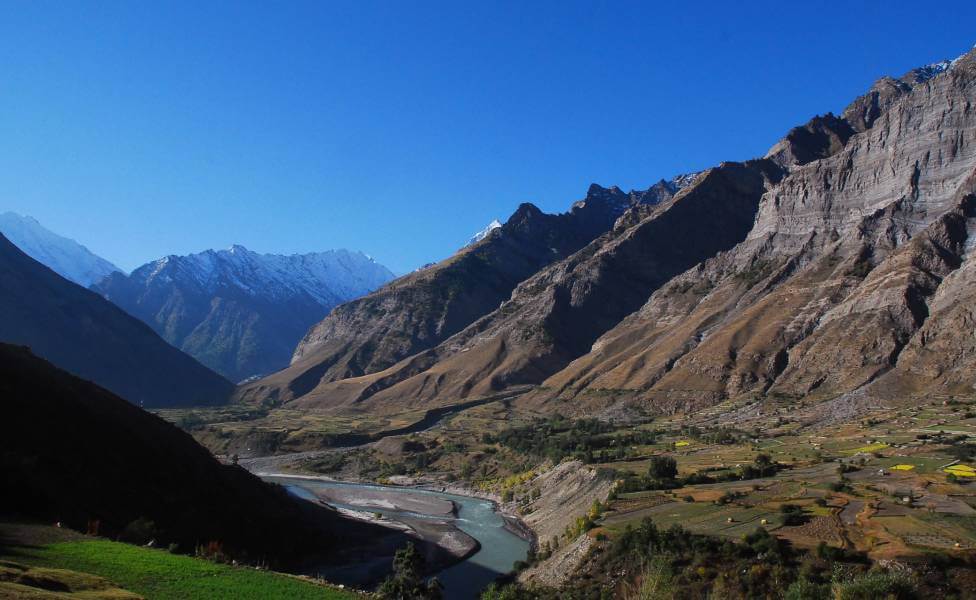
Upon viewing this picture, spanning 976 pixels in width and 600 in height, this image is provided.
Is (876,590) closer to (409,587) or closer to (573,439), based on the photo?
(409,587)

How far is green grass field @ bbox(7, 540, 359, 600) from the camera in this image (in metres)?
29.4

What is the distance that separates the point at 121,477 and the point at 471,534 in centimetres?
4888

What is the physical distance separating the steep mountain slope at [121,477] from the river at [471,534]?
49.6ft

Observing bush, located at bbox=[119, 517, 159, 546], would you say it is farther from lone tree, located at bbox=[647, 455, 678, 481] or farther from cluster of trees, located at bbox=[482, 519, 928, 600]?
lone tree, located at bbox=[647, 455, 678, 481]

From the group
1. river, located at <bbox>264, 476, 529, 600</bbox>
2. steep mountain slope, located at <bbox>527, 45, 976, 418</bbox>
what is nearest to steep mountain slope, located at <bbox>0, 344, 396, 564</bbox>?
river, located at <bbox>264, 476, 529, 600</bbox>

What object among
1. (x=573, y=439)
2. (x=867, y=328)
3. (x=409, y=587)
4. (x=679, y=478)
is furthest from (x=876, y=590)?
(x=867, y=328)

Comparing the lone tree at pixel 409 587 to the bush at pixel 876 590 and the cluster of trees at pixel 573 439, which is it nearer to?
the bush at pixel 876 590

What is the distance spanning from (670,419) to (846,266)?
73.2m

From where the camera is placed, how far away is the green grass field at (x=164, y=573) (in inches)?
1156

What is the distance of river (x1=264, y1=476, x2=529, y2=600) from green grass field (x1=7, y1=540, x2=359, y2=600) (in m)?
36.7

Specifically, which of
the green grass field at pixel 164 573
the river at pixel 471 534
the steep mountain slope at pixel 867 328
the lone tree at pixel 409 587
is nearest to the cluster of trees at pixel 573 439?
the river at pixel 471 534

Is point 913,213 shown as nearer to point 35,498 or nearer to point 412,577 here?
point 412,577

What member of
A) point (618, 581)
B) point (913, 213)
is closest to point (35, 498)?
point (618, 581)

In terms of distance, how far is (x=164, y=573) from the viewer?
3150cm
